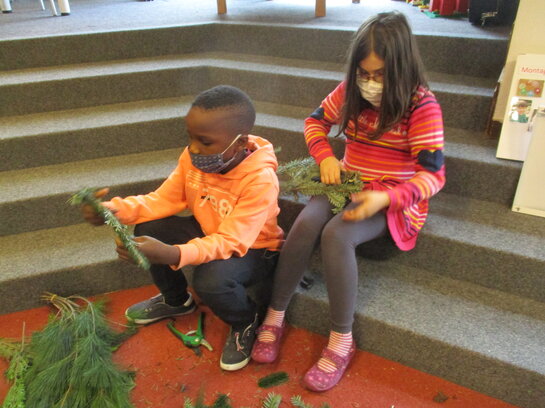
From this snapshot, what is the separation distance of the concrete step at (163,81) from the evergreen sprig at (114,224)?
1495 mm

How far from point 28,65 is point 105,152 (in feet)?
3.01

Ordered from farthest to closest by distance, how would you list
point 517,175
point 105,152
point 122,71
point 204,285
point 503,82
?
point 122,71 → point 105,152 → point 503,82 → point 517,175 → point 204,285

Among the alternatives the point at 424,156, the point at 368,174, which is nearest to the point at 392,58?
the point at 424,156

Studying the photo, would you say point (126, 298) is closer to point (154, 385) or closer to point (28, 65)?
point (154, 385)

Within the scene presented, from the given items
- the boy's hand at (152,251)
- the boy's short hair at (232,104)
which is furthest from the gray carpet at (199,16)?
the boy's hand at (152,251)

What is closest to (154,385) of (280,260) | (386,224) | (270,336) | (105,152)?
(270,336)

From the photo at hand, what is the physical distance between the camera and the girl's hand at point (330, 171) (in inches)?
63.6

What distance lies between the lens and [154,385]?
1541 millimetres

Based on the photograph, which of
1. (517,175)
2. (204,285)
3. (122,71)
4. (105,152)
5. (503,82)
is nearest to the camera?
(204,285)

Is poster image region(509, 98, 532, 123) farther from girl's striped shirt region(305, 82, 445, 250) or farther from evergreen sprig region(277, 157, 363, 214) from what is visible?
evergreen sprig region(277, 157, 363, 214)

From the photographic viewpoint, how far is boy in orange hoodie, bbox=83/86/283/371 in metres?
1.37

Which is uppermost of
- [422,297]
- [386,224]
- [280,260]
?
[386,224]

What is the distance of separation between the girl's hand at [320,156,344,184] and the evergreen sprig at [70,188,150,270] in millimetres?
719

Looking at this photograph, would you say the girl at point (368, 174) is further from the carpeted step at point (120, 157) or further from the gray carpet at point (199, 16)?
the gray carpet at point (199, 16)
